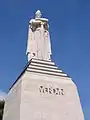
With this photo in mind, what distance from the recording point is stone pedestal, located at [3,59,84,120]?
9.00 metres

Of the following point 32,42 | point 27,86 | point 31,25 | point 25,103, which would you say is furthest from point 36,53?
point 25,103

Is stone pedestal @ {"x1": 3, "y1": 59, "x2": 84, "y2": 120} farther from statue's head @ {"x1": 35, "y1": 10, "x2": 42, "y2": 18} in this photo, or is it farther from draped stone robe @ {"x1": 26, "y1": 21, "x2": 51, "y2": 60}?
statue's head @ {"x1": 35, "y1": 10, "x2": 42, "y2": 18}

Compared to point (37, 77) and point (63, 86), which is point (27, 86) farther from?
point (63, 86)

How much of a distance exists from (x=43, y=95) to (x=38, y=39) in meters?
3.53

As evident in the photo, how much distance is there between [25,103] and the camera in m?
9.00

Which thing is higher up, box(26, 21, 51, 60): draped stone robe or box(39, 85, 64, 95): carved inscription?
box(26, 21, 51, 60): draped stone robe

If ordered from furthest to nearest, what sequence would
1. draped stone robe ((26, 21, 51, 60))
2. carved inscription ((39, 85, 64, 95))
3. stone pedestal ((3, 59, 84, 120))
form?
draped stone robe ((26, 21, 51, 60))
carved inscription ((39, 85, 64, 95))
stone pedestal ((3, 59, 84, 120))

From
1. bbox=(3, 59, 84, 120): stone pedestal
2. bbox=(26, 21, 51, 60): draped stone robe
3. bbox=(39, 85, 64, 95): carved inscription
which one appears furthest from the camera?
bbox=(26, 21, 51, 60): draped stone robe

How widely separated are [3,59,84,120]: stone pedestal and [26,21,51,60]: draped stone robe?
3.02 feet

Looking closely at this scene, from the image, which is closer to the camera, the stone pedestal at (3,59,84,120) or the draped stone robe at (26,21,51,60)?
the stone pedestal at (3,59,84,120)

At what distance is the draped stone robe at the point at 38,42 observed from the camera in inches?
457

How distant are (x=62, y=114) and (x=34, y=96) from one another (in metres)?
1.31

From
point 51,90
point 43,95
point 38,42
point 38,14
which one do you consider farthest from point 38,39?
point 43,95

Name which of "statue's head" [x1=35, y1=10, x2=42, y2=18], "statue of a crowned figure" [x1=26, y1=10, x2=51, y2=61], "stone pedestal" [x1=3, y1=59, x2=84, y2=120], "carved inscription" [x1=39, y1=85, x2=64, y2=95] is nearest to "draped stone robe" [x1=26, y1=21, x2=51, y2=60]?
"statue of a crowned figure" [x1=26, y1=10, x2=51, y2=61]
